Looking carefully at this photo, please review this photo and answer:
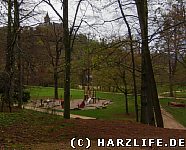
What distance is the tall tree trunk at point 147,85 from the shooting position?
13.7 m

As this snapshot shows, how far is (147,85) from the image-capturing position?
15023 millimetres

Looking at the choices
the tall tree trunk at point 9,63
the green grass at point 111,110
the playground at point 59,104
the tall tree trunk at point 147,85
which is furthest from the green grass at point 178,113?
the tall tree trunk at point 9,63

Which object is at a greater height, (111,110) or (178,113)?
(111,110)

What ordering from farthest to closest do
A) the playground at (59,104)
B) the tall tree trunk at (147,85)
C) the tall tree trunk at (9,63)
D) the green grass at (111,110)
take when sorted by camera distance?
the playground at (59,104) < the green grass at (111,110) < the tall tree trunk at (147,85) < the tall tree trunk at (9,63)

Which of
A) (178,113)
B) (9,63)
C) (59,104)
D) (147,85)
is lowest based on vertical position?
(178,113)

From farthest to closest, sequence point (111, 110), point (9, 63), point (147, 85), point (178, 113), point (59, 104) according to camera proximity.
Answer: point (59, 104) < point (111, 110) < point (178, 113) < point (147, 85) < point (9, 63)

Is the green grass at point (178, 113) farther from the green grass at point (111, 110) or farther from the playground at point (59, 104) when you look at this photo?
the playground at point (59, 104)

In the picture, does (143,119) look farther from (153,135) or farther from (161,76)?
(161,76)

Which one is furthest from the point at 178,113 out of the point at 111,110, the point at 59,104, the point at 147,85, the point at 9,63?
the point at 9,63

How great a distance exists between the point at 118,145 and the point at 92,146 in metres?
0.79

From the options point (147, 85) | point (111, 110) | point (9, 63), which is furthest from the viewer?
point (111, 110)

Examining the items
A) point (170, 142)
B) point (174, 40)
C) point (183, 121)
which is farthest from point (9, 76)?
point (183, 121)

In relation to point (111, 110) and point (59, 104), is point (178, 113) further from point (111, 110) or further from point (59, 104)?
point (59, 104)

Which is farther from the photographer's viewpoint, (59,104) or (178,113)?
(59,104)
